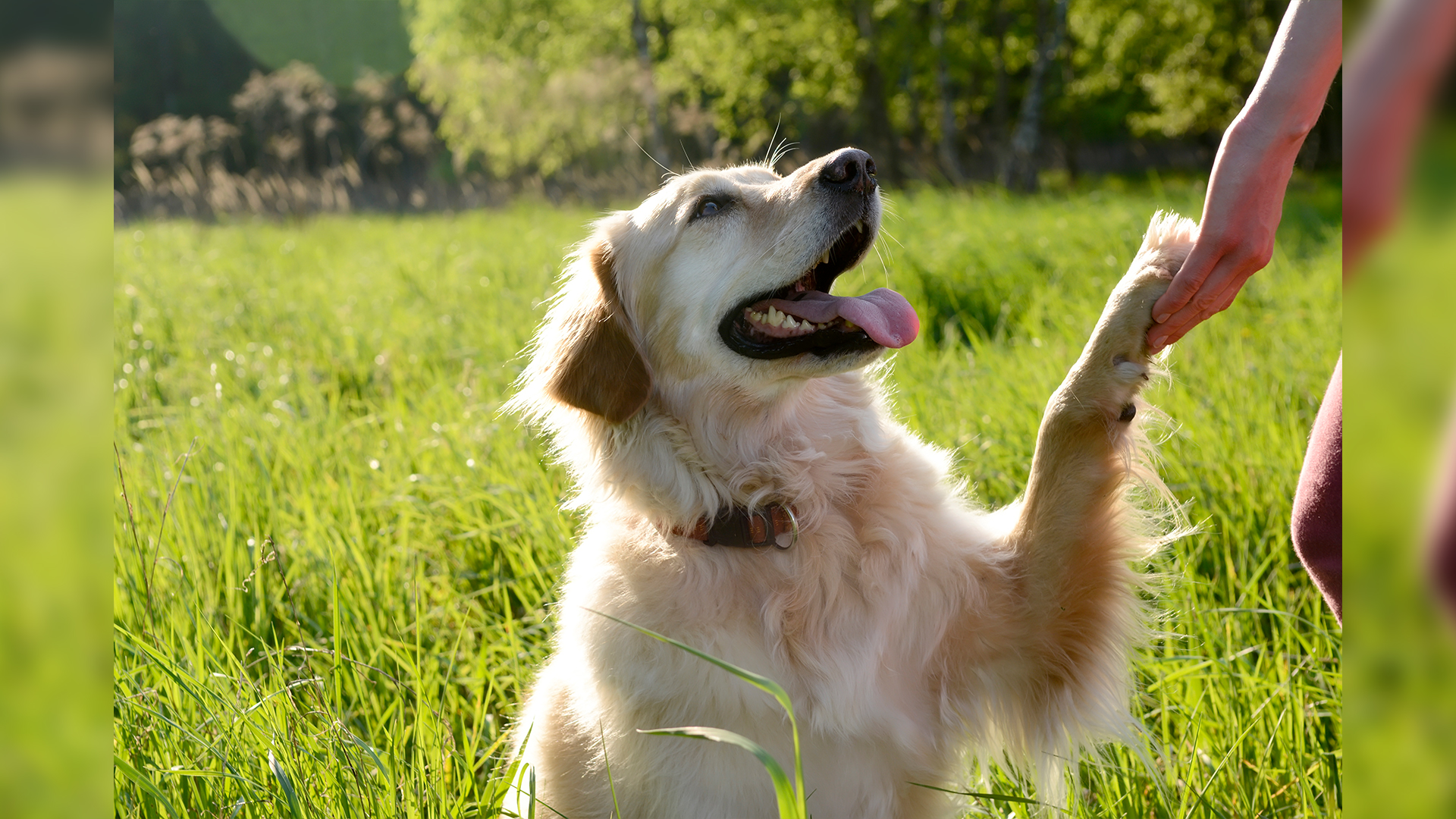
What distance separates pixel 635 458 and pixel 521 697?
77 cm

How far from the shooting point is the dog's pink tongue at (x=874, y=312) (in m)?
2.04

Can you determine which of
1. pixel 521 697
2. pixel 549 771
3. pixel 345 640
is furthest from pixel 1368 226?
pixel 345 640

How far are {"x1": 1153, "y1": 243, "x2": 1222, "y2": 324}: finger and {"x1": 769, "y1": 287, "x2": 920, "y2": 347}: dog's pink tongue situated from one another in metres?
0.49

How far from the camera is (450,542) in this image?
10.1 ft

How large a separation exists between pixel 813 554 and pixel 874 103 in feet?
84.7

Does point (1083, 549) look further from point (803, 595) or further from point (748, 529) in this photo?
point (748, 529)

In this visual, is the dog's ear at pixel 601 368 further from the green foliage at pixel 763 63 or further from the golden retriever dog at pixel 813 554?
the green foliage at pixel 763 63

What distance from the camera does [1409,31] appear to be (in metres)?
0.27

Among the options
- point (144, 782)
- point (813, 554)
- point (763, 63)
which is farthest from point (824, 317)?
point (763, 63)

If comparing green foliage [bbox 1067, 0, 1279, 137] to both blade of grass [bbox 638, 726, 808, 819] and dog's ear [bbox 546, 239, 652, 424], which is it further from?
blade of grass [bbox 638, 726, 808, 819]

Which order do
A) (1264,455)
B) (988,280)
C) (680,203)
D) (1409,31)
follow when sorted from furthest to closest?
1. (988,280)
2. (1264,455)
3. (680,203)
4. (1409,31)

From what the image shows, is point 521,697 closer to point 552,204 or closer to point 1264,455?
point 1264,455

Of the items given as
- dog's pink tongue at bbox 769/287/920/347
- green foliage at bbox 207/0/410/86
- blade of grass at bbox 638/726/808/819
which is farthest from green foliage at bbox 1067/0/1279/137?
blade of grass at bbox 638/726/808/819

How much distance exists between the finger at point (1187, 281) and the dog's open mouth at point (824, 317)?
1.67 feet
